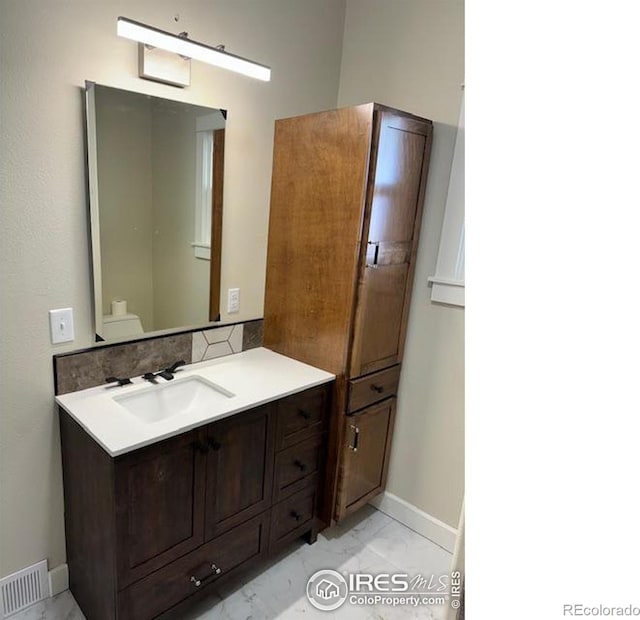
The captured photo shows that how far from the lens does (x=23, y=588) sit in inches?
64.8

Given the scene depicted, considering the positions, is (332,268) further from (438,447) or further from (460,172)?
(438,447)

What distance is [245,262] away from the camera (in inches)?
84.4

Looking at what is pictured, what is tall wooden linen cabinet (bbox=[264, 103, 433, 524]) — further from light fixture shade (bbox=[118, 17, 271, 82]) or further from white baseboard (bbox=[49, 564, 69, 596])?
white baseboard (bbox=[49, 564, 69, 596])

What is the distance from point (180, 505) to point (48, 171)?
120cm

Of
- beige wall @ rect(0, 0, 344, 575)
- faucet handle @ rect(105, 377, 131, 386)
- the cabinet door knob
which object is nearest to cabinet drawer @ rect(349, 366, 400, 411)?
the cabinet door knob

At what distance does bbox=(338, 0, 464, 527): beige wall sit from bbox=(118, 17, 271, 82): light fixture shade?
690 millimetres

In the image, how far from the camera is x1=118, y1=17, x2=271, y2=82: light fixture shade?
4.54 ft

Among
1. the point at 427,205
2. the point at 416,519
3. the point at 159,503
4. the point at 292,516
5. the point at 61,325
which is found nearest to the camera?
the point at 159,503

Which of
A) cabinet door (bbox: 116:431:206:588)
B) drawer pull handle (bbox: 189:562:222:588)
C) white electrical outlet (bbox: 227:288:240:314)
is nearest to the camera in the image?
cabinet door (bbox: 116:431:206:588)

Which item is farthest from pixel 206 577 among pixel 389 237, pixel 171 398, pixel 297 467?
pixel 389 237

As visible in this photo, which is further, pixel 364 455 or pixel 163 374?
pixel 364 455

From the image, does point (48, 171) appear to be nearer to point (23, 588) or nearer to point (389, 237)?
point (389, 237)
